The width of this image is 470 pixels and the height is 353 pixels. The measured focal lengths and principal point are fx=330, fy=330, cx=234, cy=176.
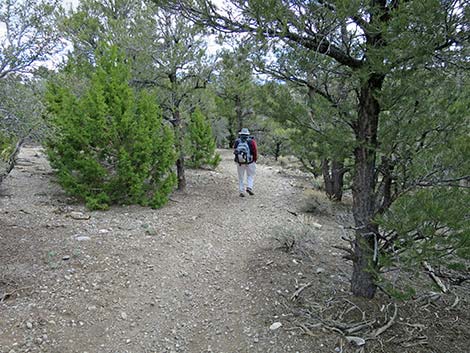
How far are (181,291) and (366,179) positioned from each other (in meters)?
2.40

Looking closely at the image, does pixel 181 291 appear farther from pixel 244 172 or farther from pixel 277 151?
pixel 277 151

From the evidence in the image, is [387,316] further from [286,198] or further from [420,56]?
[286,198]

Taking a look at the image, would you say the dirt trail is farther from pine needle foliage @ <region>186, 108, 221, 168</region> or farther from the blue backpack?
pine needle foliage @ <region>186, 108, 221, 168</region>

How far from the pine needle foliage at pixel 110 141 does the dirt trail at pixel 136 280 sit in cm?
42

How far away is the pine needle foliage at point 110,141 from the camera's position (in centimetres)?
603

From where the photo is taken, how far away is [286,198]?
855 cm

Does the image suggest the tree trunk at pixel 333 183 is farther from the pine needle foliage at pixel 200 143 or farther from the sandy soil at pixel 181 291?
the pine needle foliage at pixel 200 143

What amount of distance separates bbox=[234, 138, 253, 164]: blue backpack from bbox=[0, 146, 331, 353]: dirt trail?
1584 millimetres

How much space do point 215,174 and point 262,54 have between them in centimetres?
789

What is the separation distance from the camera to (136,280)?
394 cm

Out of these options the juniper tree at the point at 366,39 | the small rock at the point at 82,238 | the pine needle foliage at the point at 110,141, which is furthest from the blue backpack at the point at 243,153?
the juniper tree at the point at 366,39

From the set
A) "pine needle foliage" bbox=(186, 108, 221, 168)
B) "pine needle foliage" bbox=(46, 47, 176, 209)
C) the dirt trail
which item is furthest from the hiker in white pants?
"pine needle foliage" bbox=(186, 108, 221, 168)

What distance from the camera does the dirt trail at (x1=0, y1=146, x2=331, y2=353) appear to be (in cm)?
305

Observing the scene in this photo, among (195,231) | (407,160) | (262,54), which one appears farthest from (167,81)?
(407,160)
